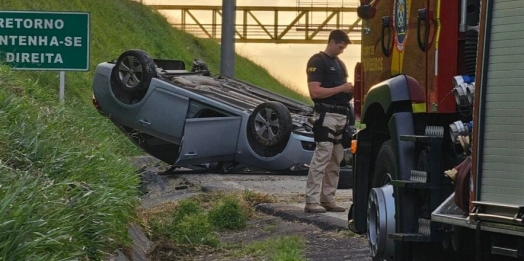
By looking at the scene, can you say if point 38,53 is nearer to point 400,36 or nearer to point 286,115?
point 286,115

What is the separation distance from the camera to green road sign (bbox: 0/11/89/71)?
15.1 metres

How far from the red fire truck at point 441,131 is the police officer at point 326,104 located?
302 cm

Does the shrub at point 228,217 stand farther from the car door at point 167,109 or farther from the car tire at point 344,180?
the car door at point 167,109

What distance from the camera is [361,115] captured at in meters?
9.41

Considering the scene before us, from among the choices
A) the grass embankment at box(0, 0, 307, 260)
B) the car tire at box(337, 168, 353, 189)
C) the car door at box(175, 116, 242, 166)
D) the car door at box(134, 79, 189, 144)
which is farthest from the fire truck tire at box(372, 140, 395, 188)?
the car door at box(134, 79, 189, 144)

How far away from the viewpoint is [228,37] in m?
23.7

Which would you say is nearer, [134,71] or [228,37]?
[134,71]

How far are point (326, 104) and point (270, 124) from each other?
414 cm

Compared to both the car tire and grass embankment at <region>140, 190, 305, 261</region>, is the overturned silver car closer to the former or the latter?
the car tire

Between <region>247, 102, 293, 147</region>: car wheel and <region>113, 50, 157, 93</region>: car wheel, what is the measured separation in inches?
57.1

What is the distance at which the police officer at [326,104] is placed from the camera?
12.7 metres

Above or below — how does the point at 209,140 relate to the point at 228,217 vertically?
above

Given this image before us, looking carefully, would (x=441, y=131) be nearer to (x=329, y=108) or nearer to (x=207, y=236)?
(x=207, y=236)

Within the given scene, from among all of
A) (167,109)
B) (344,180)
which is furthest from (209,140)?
(344,180)
